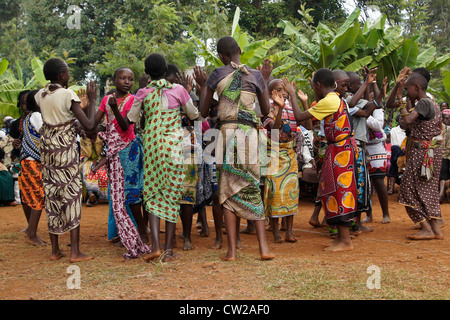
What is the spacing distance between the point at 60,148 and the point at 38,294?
1.61m

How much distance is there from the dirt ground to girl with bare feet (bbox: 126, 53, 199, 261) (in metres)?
0.51

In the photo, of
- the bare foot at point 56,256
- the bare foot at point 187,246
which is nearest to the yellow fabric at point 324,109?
the bare foot at point 187,246

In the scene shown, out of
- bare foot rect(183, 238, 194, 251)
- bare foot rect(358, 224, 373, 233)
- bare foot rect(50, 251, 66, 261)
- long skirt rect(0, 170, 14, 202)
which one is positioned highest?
long skirt rect(0, 170, 14, 202)

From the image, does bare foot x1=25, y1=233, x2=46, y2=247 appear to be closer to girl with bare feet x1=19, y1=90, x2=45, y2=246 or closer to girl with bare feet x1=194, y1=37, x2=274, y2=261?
girl with bare feet x1=19, y1=90, x2=45, y2=246

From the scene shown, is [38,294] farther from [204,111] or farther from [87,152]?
[87,152]

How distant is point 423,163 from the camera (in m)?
5.52

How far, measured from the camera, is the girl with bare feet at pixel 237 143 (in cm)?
451

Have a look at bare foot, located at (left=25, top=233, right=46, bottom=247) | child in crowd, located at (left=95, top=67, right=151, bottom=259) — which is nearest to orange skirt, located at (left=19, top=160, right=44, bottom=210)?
bare foot, located at (left=25, top=233, right=46, bottom=247)

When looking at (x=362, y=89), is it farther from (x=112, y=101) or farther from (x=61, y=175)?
(x=61, y=175)

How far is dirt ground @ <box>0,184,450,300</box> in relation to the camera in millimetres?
3490

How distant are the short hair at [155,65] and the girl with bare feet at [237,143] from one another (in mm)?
527

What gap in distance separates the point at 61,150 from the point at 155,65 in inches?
51.4

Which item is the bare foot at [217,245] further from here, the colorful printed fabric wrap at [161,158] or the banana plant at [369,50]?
the banana plant at [369,50]

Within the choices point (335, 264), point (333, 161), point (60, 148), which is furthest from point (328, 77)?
point (60, 148)
